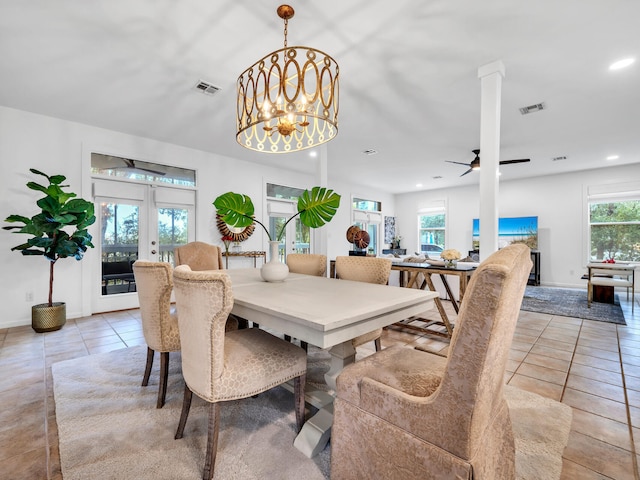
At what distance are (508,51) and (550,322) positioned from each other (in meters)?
3.32

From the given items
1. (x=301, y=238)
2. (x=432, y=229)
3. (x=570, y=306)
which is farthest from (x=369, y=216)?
(x=570, y=306)

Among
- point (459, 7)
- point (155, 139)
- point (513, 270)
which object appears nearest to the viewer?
point (513, 270)

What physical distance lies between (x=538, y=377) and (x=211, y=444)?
2.42m

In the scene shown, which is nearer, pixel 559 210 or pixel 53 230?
pixel 53 230

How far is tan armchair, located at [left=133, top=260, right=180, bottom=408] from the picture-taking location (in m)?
1.70

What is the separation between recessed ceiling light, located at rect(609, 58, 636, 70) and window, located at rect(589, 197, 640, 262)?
16.8ft

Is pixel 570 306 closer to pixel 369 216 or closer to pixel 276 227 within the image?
pixel 369 216

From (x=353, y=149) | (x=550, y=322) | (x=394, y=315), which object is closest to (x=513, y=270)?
(x=394, y=315)

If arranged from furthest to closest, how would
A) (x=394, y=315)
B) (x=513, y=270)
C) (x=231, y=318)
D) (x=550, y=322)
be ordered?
(x=550, y=322) → (x=231, y=318) → (x=394, y=315) → (x=513, y=270)

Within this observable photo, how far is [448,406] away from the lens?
0.91 m

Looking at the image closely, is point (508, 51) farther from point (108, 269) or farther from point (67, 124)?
point (108, 269)

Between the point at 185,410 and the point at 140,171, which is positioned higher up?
the point at 140,171

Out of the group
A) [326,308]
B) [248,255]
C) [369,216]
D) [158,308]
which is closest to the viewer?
[326,308]

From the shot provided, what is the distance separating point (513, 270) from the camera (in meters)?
0.84
